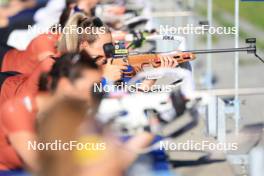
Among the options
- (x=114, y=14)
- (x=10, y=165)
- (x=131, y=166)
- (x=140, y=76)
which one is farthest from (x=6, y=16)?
(x=131, y=166)

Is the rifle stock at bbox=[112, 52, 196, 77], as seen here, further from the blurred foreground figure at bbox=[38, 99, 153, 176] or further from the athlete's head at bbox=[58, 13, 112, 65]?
the blurred foreground figure at bbox=[38, 99, 153, 176]

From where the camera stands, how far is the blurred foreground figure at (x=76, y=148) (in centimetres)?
139

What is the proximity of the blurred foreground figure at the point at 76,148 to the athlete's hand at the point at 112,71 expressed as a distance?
1113mm

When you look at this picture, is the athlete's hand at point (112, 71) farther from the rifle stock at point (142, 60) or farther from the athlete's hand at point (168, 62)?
the athlete's hand at point (168, 62)

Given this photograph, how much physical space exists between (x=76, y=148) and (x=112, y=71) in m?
1.31

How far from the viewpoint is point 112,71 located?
2855 millimetres

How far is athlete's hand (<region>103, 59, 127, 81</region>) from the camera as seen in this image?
279cm

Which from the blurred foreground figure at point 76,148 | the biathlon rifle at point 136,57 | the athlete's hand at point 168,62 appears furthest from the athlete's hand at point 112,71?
the blurred foreground figure at point 76,148

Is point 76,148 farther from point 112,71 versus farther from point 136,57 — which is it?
point 136,57

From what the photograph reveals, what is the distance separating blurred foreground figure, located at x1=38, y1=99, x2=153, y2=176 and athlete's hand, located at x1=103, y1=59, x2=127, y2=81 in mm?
1113

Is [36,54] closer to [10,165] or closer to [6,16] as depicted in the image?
[10,165]

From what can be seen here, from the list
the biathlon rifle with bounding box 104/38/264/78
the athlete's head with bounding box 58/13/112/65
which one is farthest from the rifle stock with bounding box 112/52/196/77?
the athlete's head with bounding box 58/13/112/65

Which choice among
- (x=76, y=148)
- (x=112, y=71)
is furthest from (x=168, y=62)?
(x=76, y=148)

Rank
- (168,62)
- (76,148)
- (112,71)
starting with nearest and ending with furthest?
(76,148) → (112,71) → (168,62)
